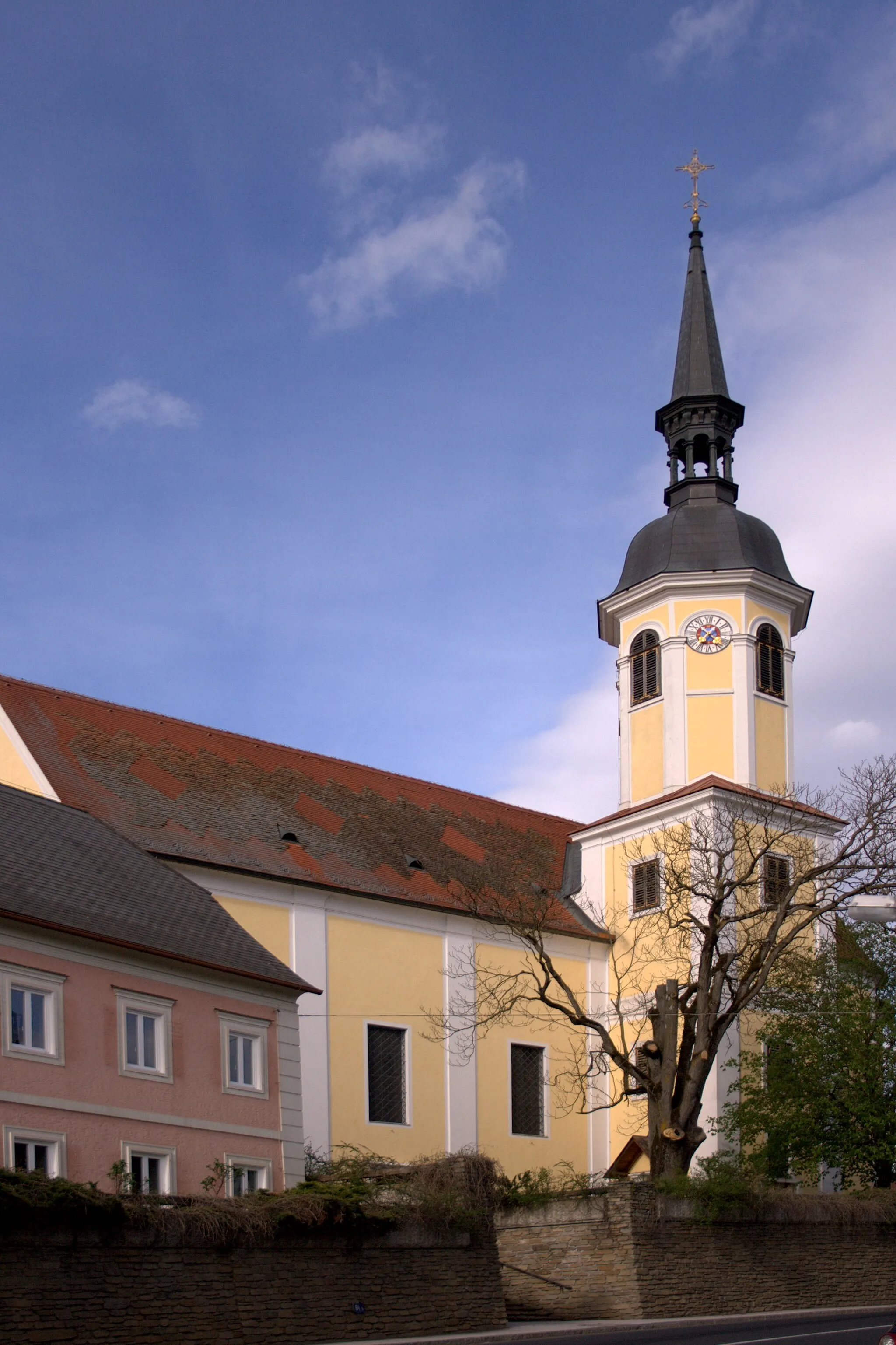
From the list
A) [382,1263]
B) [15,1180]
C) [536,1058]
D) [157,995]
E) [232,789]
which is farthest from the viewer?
[536,1058]

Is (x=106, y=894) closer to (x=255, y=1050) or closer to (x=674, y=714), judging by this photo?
(x=255, y=1050)

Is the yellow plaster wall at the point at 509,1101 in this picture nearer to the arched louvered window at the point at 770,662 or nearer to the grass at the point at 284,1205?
the arched louvered window at the point at 770,662

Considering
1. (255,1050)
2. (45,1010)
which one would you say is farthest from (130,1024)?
(255,1050)

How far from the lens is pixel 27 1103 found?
772 inches

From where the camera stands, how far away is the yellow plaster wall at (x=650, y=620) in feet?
127

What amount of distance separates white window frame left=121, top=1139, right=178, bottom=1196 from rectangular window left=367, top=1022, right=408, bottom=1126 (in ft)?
32.6

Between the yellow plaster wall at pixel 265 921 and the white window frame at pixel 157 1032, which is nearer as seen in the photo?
the white window frame at pixel 157 1032

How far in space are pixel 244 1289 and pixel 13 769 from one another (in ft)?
47.9

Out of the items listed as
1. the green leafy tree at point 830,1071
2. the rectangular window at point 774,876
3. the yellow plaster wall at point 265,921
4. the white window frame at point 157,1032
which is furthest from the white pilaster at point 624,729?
the white window frame at point 157,1032

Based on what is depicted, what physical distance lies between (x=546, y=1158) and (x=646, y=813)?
8104 mm

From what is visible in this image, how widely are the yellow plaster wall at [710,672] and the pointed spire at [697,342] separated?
25.4 ft

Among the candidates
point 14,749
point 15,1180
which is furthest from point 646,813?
point 15,1180

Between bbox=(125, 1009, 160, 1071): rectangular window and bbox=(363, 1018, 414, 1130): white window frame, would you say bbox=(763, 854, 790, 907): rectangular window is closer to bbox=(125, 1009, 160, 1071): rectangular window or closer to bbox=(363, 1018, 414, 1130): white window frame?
bbox=(363, 1018, 414, 1130): white window frame

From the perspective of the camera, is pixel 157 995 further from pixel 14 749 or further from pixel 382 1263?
pixel 14 749
